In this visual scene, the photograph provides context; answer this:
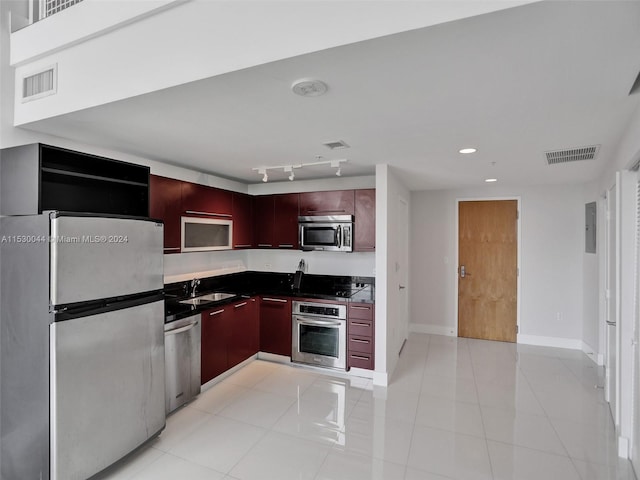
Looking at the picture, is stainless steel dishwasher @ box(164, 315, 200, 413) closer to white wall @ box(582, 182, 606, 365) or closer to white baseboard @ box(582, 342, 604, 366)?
white wall @ box(582, 182, 606, 365)

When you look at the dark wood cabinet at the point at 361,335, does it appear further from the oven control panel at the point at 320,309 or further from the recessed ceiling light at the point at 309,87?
the recessed ceiling light at the point at 309,87

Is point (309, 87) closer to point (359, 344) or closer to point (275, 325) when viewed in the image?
point (359, 344)

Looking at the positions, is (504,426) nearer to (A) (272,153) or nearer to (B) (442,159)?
(B) (442,159)

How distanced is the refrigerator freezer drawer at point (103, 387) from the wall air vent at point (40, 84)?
1535mm

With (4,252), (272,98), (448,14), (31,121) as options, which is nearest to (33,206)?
(4,252)

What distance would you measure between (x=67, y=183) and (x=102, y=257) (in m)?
0.90

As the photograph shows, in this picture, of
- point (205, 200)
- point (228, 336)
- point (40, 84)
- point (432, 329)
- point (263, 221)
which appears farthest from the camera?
point (432, 329)

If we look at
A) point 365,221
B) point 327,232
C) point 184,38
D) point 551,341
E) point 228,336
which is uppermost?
point 184,38

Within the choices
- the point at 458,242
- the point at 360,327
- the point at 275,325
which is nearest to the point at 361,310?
the point at 360,327

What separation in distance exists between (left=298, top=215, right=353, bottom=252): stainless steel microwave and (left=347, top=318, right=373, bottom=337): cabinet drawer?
2.78ft

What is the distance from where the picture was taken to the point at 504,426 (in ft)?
8.73

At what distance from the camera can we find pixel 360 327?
3.56 meters

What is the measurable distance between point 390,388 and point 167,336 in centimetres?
226

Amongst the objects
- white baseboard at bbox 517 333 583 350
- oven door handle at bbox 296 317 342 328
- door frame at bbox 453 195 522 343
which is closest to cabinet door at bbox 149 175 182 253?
oven door handle at bbox 296 317 342 328
